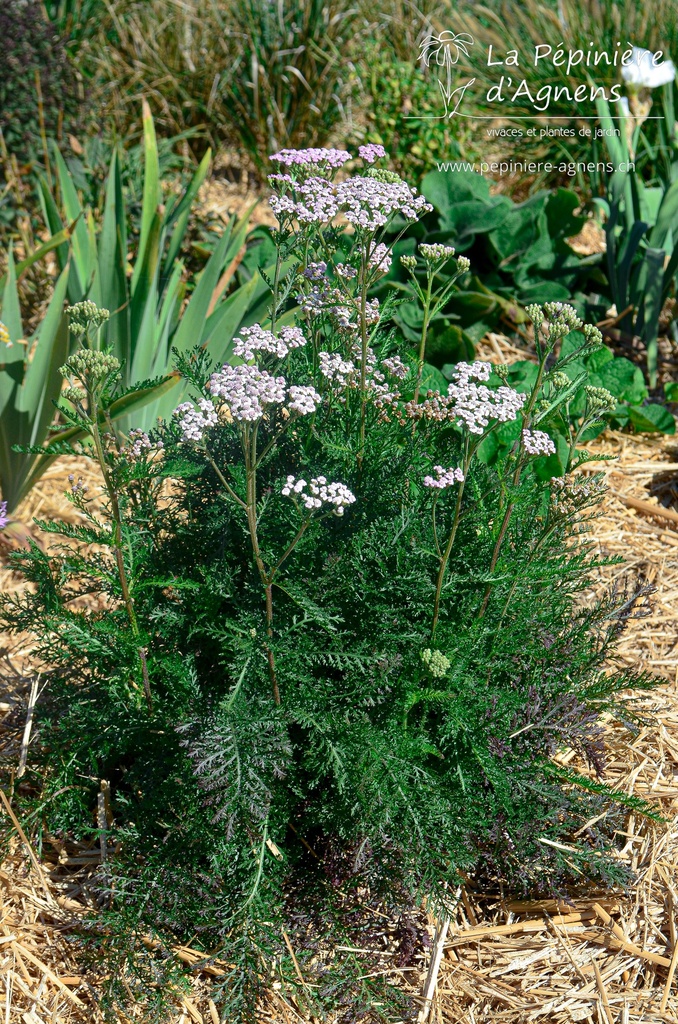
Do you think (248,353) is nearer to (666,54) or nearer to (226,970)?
(226,970)

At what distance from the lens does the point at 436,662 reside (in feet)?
5.46

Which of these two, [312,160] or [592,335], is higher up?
[312,160]

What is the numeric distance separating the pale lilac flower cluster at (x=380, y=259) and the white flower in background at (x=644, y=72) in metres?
2.85

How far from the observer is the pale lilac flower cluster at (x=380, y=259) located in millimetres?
1706

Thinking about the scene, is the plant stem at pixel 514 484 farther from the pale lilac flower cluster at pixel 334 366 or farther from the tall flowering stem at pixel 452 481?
the pale lilac flower cluster at pixel 334 366

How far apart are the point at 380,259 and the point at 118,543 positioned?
0.78 m

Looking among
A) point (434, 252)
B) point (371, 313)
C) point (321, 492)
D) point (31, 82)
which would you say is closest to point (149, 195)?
point (371, 313)

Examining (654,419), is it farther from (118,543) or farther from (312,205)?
(118,543)

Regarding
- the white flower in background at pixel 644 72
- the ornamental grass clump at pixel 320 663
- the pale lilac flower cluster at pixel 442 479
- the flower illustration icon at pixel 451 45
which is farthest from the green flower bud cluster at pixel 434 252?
the flower illustration icon at pixel 451 45

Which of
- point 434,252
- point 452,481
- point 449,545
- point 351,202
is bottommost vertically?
point 449,545

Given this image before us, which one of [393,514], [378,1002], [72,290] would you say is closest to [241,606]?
[393,514]

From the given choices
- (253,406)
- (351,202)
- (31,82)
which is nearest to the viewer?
(253,406)

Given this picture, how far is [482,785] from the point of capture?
191 centimetres

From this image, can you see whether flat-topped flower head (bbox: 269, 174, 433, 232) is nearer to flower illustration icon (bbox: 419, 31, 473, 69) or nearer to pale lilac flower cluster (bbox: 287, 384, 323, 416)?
pale lilac flower cluster (bbox: 287, 384, 323, 416)
